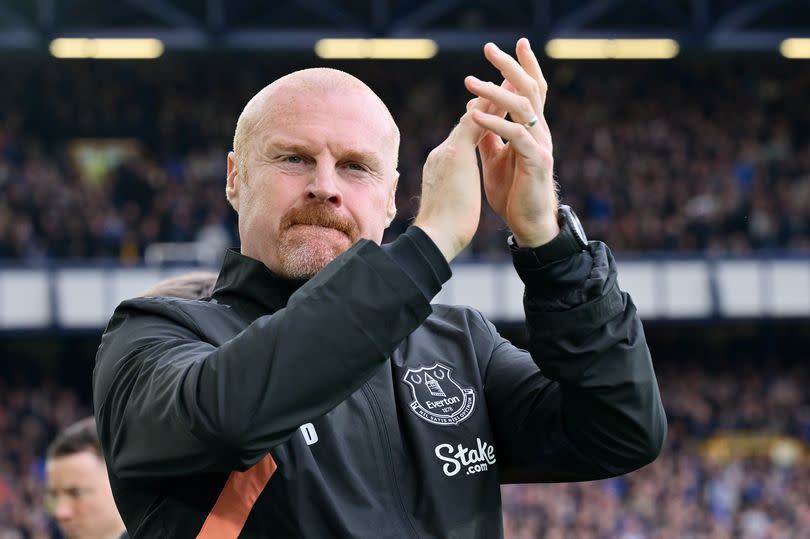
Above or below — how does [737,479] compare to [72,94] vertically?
below

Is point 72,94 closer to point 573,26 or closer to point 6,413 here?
point 6,413

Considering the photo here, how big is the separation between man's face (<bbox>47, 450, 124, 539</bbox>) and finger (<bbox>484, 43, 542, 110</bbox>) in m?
2.67

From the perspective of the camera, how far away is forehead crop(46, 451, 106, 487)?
4180 millimetres

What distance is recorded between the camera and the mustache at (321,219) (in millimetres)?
1965

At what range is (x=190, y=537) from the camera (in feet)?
6.23

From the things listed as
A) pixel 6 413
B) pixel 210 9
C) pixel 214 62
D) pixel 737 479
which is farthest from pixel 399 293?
pixel 214 62

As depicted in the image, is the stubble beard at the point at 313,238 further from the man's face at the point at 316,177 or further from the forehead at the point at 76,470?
the forehead at the point at 76,470

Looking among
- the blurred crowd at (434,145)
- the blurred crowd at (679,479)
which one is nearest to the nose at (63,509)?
the blurred crowd at (679,479)

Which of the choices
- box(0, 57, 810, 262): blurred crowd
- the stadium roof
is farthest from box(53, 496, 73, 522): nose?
the stadium roof

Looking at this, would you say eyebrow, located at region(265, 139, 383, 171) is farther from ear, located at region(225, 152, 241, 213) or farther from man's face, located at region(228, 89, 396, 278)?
ear, located at region(225, 152, 241, 213)

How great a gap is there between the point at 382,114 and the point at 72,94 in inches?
827

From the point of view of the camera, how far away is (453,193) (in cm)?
180

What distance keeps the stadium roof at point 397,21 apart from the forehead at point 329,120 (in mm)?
18267

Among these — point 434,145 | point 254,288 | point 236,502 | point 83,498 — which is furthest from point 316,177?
point 434,145
